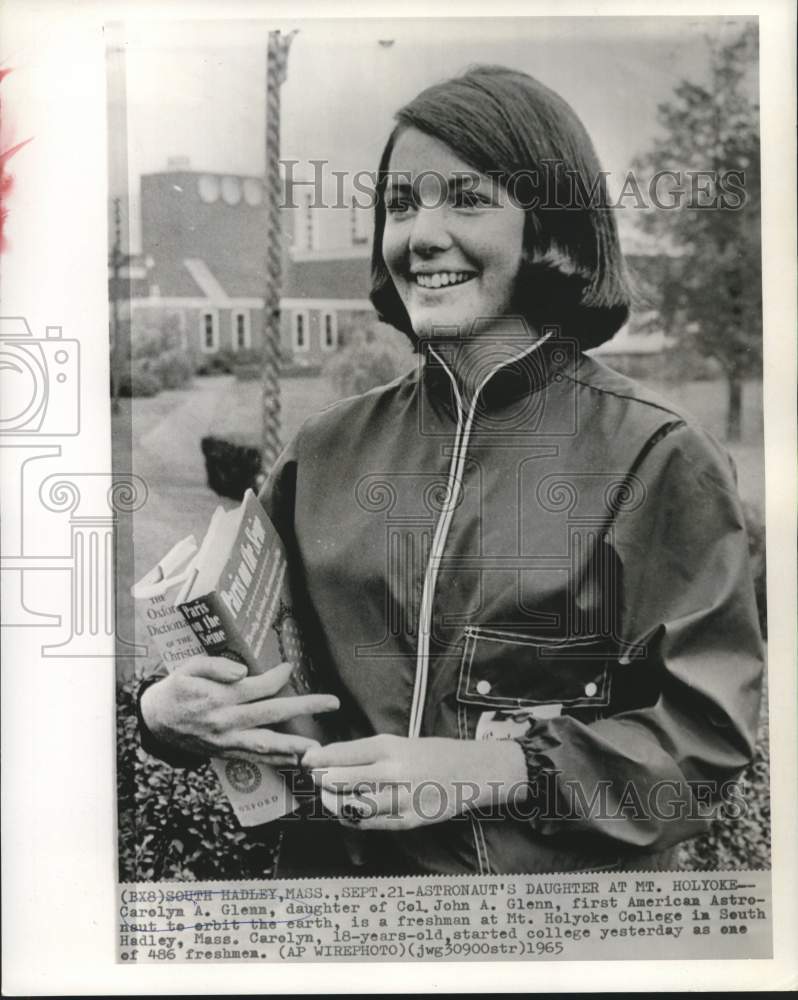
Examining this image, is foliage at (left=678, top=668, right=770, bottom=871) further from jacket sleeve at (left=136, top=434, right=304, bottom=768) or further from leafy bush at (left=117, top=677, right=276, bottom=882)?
jacket sleeve at (left=136, top=434, right=304, bottom=768)

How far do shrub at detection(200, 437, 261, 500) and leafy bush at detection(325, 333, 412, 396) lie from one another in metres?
0.18

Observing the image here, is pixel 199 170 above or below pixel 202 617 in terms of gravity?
above

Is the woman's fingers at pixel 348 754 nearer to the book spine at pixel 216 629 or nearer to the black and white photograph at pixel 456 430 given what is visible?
the black and white photograph at pixel 456 430

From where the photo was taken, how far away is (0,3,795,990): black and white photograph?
73.8 inches

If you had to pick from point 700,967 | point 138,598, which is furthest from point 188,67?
point 700,967

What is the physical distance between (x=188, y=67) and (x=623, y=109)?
720 mm

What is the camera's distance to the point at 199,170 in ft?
6.26

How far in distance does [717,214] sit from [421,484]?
666 mm

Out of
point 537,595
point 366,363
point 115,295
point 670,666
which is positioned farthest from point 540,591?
point 115,295

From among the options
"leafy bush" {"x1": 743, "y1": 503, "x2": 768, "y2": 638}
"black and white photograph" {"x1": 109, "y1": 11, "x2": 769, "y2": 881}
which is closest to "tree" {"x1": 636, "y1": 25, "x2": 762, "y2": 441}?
"black and white photograph" {"x1": 109, "y1": 11, "x2": 769, "y2": 881}

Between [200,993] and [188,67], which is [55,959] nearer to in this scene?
[200,993]

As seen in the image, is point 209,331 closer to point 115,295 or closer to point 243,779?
point 115,295

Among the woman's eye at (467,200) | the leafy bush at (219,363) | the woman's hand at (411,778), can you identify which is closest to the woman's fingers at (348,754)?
the woman's hand at (411,778)

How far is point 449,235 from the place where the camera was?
188cm
